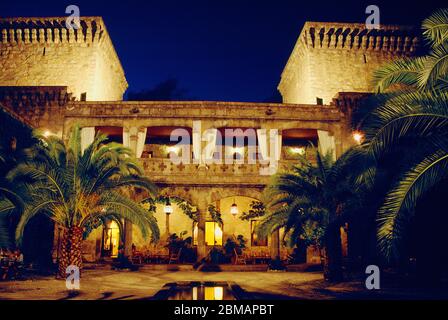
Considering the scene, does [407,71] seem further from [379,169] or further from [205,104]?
[205,104]

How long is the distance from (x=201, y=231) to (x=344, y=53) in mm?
15608

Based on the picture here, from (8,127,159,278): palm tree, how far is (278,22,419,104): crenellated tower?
15216 millimetres

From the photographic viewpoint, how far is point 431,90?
7840 millimetres

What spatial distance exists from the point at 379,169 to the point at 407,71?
3.83m

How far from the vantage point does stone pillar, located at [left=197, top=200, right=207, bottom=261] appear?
1825 cm

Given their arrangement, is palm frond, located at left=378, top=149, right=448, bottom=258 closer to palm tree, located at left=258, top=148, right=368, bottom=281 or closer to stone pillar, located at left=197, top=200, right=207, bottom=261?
palm tree, located at left=258, top=148, right=368, bottom=281

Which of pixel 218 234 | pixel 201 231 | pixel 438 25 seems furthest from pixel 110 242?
pixel 438 25

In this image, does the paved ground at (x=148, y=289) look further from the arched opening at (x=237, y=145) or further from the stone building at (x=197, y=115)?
the arched opening at (x=237, y=145)

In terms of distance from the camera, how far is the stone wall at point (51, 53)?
23.3 m

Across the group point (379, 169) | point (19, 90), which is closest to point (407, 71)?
point (379, 169)

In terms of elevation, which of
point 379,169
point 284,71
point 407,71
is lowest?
point 379,169

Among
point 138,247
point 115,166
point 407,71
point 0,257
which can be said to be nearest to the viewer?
point 407,71

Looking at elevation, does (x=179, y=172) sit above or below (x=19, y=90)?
below

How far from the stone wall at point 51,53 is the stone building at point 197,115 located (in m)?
0.07
